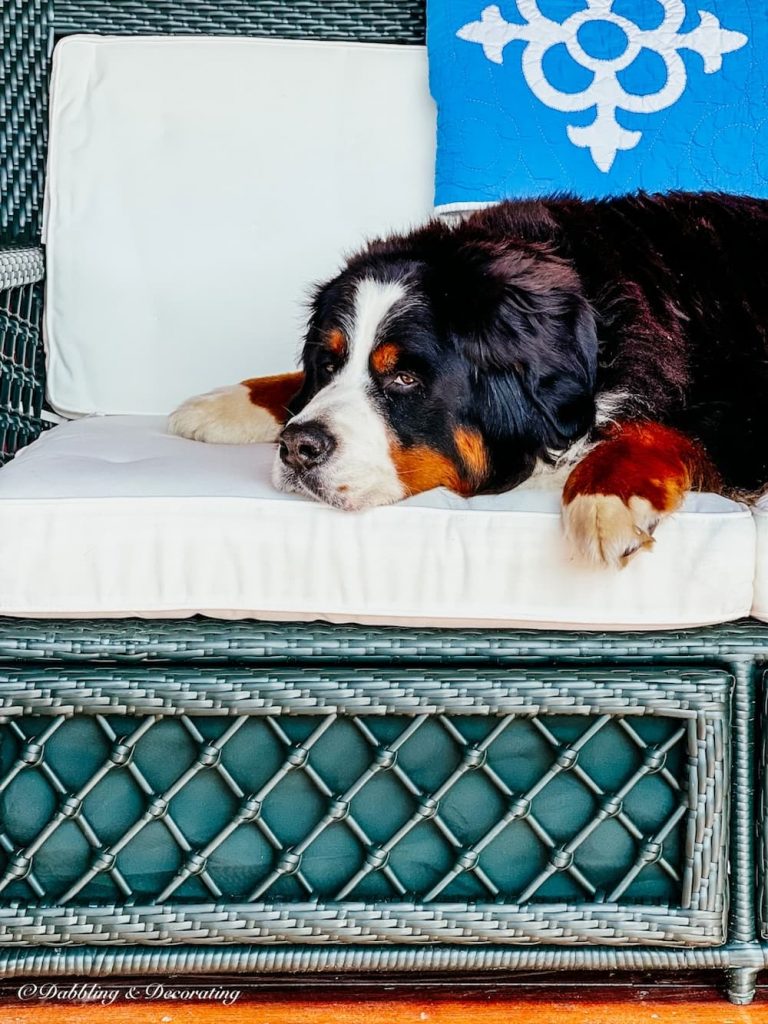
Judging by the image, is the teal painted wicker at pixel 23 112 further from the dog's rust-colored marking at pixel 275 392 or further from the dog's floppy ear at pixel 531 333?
the dog's floppy ear at pixel 531 333

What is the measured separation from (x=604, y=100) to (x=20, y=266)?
1147 millimetres

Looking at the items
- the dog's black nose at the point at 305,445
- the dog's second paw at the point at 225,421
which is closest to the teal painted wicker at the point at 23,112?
the dog's second paw at the point at 225,421

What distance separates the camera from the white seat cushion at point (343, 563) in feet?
4.25

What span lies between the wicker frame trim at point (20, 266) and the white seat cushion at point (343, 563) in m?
0.74

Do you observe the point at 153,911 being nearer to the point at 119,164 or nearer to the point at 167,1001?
the point at 167,1001

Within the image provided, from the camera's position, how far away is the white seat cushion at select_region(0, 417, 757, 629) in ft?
4.25

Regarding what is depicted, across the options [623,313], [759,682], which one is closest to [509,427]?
[623,313]

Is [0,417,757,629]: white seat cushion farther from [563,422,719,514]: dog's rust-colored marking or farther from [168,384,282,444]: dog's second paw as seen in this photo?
[168,384,282,444]: dog's second paw

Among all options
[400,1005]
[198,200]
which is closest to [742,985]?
[400,1005]

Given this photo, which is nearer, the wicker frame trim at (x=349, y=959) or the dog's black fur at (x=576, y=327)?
the wicker frame trim at (x=349, y=959)

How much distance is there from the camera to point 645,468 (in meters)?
1.39

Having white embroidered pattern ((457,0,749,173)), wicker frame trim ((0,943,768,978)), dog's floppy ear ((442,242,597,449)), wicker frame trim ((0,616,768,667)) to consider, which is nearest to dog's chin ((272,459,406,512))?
wicker frame trim ((0,616,768,667))

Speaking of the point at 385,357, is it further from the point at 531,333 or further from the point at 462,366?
the point at 531,333

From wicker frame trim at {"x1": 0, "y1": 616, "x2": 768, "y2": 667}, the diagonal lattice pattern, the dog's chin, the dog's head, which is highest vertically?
the dog's head
